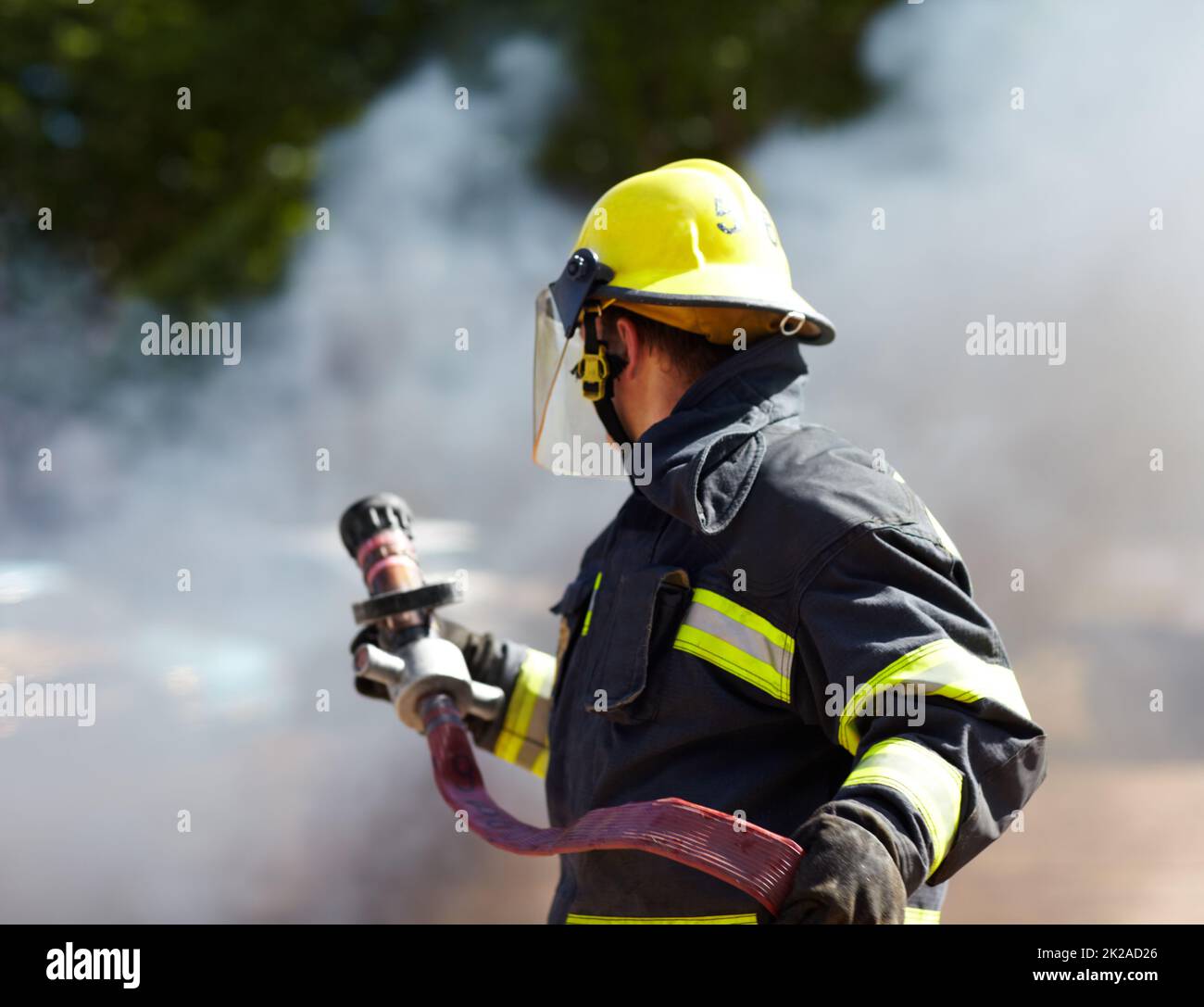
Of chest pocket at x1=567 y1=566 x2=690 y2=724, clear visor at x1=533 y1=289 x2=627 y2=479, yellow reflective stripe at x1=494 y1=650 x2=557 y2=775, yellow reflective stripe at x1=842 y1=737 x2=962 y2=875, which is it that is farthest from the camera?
yellow reflective stripe at x1=494 y1=650 x2=557 y2=775

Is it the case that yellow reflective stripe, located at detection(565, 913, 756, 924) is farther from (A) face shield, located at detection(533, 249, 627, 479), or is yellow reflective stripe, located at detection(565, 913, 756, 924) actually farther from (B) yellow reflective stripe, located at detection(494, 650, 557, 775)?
(A) face shield, located at detection(533, 249, 627, 479)

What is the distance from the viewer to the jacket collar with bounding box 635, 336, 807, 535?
2289 mm

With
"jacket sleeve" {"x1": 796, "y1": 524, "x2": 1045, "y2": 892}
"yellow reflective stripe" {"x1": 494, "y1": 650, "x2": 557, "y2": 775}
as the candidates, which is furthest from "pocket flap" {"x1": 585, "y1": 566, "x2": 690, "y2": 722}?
"yellow reflective stripe" {"x1": 494, "y1": 650, "x2": 557, "y2": 775}

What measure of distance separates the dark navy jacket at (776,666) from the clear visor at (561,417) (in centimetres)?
50

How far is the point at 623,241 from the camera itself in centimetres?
277

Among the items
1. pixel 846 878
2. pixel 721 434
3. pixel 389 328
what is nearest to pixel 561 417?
pixel 721 434

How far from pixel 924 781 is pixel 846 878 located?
0.22 m

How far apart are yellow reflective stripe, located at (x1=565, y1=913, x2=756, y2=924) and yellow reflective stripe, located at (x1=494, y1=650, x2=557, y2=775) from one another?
69cm

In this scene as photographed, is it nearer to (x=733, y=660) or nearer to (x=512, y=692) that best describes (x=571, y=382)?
(x=512, y=692)

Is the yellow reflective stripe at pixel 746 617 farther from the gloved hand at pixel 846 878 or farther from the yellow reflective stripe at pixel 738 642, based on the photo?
the gloved hand at pixel 846 878

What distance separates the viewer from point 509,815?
262 centimetres

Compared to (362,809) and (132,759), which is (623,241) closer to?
(362,809)

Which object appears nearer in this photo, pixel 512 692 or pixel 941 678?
pixel 941 678

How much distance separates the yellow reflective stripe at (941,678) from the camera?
203 cm
